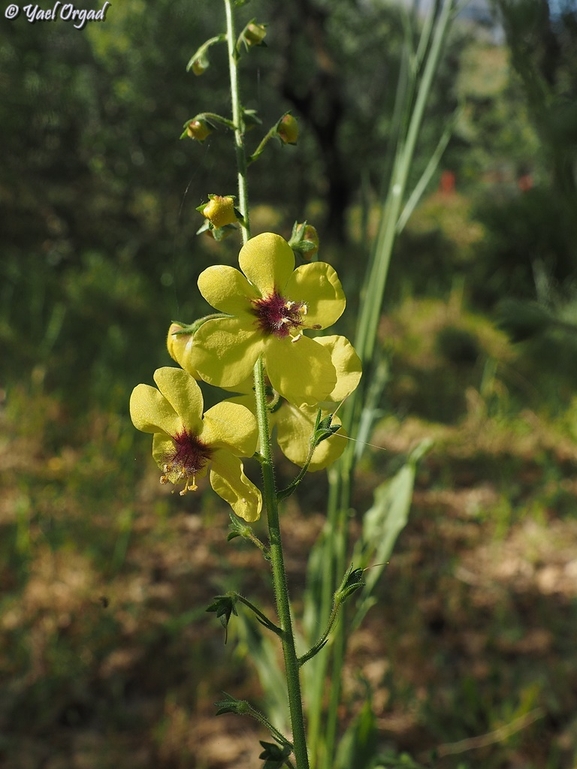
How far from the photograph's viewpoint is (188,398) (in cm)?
56

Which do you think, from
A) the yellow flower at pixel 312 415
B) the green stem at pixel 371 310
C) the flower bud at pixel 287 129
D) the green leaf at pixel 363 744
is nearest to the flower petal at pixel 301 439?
the yellow flower at pixel 312 415

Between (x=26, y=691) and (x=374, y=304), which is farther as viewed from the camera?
(x=26, y=691)

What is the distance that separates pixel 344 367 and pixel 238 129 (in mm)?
221

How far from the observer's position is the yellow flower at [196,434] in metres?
0.53

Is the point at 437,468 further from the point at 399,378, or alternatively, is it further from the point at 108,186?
the point at 108,186

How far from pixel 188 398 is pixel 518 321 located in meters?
0.30

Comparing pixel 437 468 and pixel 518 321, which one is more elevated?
pixel 518 321

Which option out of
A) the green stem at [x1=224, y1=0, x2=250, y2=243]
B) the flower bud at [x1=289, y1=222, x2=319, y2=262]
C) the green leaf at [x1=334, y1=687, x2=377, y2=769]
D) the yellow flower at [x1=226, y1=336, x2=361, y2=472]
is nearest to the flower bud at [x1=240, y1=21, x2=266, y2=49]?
the green stem at [x1=224, y1=0, x2=250, y2=243]

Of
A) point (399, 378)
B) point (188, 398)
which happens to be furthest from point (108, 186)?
point (188, 398)

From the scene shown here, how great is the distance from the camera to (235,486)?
560 mm

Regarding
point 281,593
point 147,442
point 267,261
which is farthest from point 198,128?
point 147,442

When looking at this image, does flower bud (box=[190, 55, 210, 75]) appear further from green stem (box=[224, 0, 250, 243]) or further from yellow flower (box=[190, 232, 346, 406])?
yellow flower (box=[190, 232, 346, 406])

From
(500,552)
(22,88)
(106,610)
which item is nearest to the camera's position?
(106,610)

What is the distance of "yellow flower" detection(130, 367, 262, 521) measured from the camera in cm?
53
